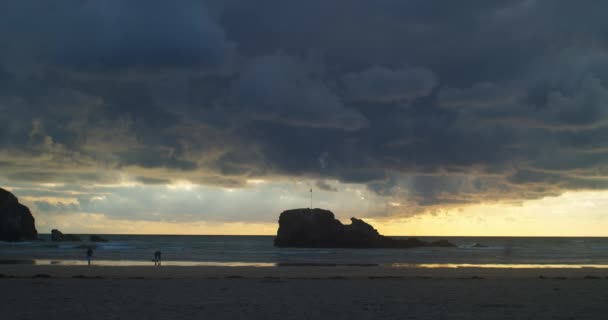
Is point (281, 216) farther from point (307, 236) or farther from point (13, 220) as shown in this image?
point (13, 220)

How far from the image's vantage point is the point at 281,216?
4724 inches

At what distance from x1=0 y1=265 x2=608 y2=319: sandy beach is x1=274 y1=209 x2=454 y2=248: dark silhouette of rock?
82389 mm

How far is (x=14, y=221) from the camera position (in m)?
144

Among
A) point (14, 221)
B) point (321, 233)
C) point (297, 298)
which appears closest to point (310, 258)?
point (297, 298)

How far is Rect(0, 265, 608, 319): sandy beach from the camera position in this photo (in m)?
18.2

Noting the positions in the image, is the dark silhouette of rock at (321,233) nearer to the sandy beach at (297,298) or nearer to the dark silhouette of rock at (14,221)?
the dark silhouette of rock at (14,221)

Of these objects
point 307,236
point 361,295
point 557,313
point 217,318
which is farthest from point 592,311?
point 307,236

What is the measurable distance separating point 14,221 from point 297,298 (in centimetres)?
14446

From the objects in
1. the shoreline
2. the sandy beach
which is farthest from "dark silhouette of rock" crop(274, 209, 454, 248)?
the sandy beach

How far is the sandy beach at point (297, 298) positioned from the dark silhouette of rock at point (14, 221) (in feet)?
412

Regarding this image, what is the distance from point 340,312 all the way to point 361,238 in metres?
98.5

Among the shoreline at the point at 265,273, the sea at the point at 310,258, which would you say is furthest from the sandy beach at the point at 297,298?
the sea at the point at 310,258

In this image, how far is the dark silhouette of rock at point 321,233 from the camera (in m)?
113

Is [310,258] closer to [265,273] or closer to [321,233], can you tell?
[265,273]
